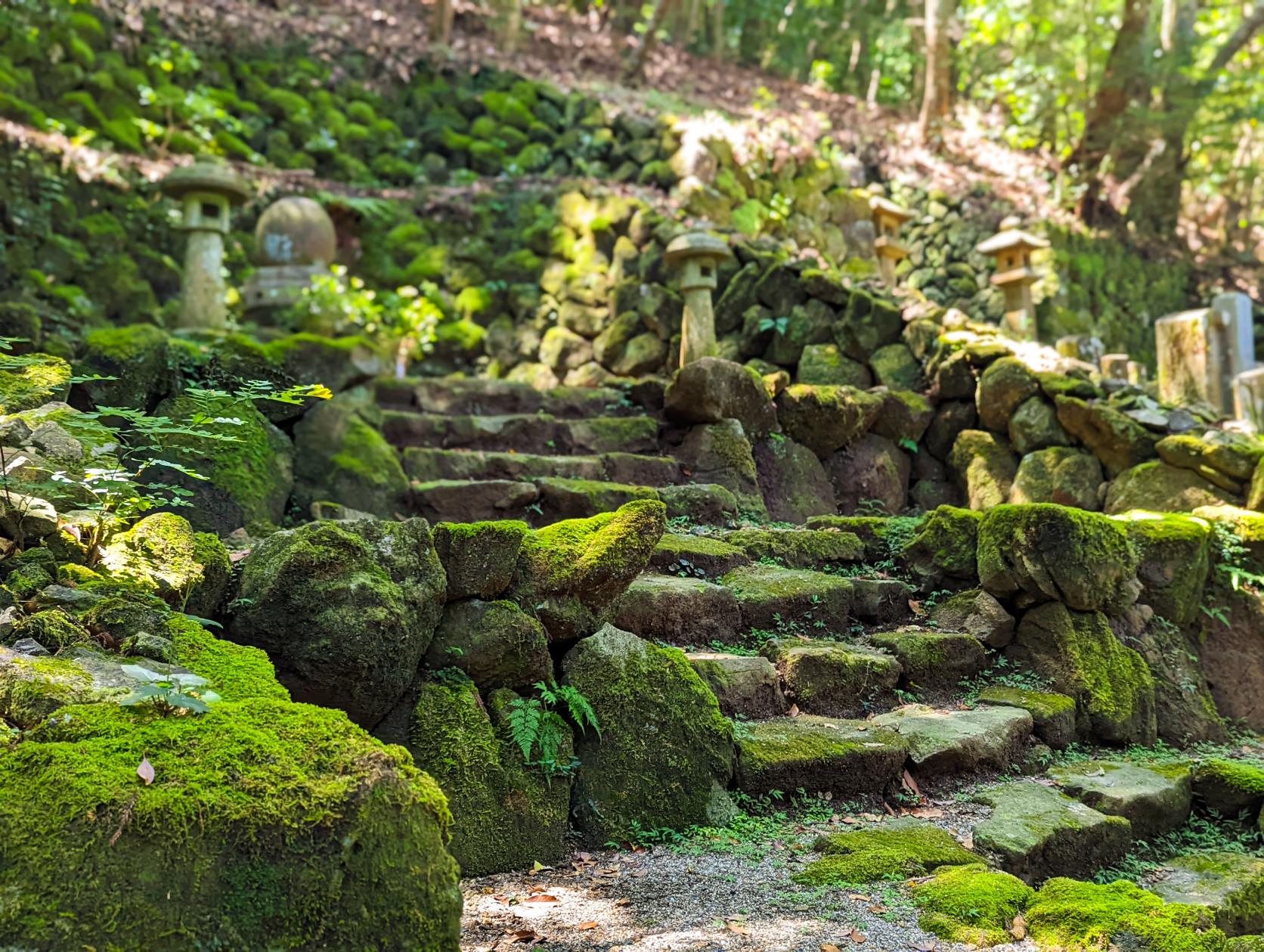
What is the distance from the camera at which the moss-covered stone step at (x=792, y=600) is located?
5.51 meters

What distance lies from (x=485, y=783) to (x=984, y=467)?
617cm

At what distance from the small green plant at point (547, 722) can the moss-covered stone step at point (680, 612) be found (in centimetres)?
101

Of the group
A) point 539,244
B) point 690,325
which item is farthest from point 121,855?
point 539,244

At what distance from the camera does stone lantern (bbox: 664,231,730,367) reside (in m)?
8.88

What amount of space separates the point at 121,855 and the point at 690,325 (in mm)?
7506

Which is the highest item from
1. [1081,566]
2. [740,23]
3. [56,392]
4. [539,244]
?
[740,23]

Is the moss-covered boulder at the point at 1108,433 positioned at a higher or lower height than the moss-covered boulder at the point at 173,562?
higher

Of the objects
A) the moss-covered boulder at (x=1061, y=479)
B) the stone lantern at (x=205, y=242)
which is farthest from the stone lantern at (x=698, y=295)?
the stone lantern at (x=205, y=242)

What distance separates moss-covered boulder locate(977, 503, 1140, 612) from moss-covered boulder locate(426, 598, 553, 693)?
3434 mm

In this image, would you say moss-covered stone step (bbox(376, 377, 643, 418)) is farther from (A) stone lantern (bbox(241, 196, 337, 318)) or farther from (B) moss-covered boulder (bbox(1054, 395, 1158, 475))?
(B) moss-covered boulder (bbox(1054, 395, 1158, 475))

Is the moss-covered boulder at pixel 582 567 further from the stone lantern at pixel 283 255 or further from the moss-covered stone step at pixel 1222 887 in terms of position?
the stone lantern at pixel 283 255

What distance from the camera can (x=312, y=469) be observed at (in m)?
5.76

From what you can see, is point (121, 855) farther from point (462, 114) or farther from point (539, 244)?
point (462, 114)

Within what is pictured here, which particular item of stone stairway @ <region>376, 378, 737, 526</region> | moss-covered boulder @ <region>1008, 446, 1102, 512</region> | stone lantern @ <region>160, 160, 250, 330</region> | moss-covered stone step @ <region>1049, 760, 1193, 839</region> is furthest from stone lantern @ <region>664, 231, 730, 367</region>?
moss-covered stone step @ <region>1049, 760, 1193, 839</region>
